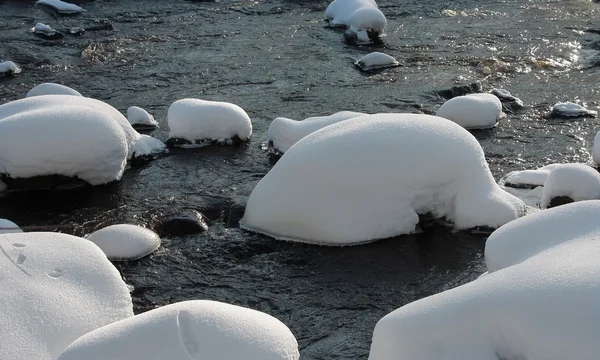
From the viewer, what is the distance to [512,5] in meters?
15.2

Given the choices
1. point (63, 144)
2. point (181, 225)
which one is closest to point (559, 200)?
point (181, 225)

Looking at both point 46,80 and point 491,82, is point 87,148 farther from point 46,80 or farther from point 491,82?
point 491,82

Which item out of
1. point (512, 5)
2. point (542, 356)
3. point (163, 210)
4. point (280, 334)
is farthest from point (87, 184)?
point (512, 5)

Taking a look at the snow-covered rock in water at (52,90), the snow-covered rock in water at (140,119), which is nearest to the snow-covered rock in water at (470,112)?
the snow-covered rock in water at (140,119)

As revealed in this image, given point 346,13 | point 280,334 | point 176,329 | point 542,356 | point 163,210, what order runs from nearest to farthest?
point 542,356
point 176,329
point 280,334
point 163,210
point 346,13

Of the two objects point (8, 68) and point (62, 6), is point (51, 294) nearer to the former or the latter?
A: point (8, 68)

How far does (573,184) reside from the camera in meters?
7.31

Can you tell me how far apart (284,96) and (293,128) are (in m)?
2.01

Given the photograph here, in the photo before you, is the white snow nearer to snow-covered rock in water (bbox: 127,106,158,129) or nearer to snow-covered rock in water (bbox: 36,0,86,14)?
snow-covered rock in water (bbox: 127,106,158,129)

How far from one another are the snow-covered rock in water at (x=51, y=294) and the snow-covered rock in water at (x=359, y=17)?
8053mm

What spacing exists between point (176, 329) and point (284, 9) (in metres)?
11.3

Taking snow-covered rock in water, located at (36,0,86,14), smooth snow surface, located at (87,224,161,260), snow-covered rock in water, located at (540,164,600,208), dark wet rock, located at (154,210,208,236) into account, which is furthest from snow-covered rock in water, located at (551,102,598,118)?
snow-covered rock in water, located at (36,0,86,14)

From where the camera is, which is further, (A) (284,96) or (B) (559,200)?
(A) (284,96)

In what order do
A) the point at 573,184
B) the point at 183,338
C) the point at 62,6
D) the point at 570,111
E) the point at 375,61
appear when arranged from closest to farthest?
the point at 183,338 < the point at 573,184 < the point at 570,111 < the point at 375,61 < the point at 62,6
